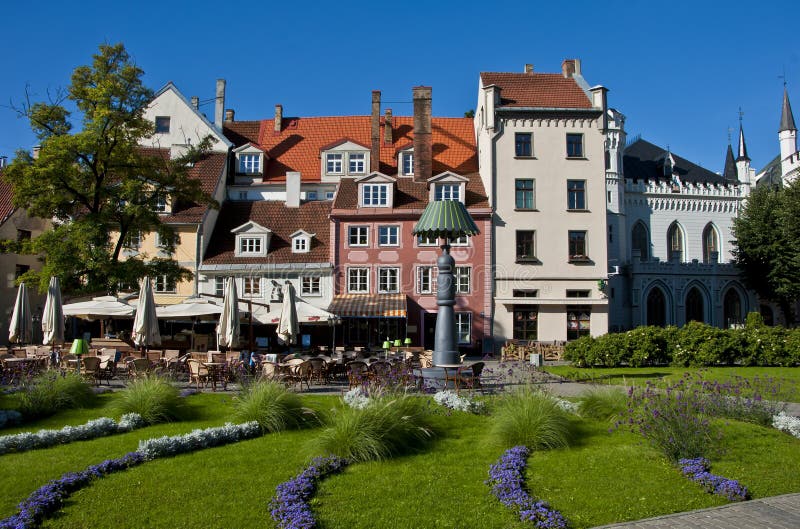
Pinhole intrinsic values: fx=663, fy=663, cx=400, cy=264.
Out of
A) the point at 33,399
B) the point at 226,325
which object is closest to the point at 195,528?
the point at 33,399

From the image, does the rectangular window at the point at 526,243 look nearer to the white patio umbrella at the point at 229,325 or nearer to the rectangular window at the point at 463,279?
the rectangular window at the point at 463,279

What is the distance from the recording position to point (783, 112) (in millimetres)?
60719

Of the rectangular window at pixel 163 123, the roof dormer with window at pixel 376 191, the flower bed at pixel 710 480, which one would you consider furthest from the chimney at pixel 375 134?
the flower bed at pixel 710 480

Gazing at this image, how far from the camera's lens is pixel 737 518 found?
284 inches

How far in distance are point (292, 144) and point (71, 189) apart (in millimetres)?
18859

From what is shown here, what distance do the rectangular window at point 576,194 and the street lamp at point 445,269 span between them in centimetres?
1881

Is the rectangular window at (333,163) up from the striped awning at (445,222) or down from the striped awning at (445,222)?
up

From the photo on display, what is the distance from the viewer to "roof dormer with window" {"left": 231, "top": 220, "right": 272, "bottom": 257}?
34156 mm

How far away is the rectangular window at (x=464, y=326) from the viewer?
33.6 meters

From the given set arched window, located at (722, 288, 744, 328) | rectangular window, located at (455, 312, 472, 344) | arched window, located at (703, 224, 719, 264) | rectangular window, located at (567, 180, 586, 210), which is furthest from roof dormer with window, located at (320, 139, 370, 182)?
arched window, located at (703, 224, 719, 264)

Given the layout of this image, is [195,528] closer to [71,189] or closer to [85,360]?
[85,360]

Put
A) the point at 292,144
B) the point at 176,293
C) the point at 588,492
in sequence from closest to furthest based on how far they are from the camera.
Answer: the point at 588,492, the point at 176,293, the point at 292,144

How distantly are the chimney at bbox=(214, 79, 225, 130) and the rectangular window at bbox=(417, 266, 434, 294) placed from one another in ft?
53.9

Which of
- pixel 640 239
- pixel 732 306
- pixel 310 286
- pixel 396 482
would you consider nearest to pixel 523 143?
pixel 310 286
